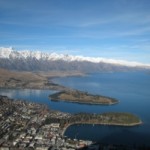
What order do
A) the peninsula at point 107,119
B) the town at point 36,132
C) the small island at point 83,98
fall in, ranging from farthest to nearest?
the small island at point 83,98
the peninsula at point 107,119
the town at point 36,132

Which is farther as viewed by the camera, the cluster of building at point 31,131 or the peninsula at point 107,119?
the peninsula at point 107,119

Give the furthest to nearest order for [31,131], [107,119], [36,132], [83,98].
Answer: [83,98] < [107,119] < [31,131] < [36,132]

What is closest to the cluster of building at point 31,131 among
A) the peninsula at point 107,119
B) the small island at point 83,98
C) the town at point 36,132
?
the town at point 36,132

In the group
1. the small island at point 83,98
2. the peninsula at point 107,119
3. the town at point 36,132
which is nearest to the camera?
the town at point 36,132

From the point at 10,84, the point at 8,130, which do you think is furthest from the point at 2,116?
the point at 10,84

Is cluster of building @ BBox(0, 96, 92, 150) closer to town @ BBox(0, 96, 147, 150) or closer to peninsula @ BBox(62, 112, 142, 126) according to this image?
town @ BBox(0, 96, 147, 150)

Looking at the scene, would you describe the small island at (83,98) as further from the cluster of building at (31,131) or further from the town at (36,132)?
the town at (36,132)

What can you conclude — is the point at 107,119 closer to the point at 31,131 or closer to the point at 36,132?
the point at 36,132

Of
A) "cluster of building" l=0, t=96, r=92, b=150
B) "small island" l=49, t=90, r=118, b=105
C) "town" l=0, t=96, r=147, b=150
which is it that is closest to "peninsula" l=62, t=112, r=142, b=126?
"town" l=0, t=96, r=147, b=150

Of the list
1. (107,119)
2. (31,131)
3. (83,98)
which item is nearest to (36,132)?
(31,131)

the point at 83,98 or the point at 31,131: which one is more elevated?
the point at 83,98

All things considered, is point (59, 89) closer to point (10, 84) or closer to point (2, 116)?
point (10, 84)
